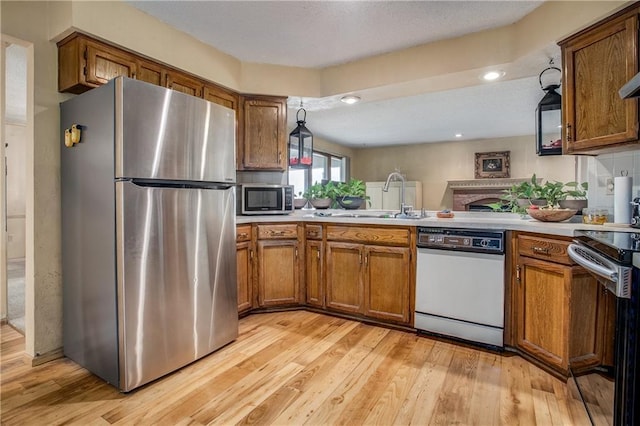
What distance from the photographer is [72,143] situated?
79.9 inches

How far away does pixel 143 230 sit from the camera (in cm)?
180

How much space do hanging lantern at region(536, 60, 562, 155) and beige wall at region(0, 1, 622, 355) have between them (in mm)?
393

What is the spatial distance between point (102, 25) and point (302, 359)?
250cm

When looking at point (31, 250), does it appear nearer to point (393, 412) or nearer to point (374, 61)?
point (393, 412)

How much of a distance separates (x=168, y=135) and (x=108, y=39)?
888mm

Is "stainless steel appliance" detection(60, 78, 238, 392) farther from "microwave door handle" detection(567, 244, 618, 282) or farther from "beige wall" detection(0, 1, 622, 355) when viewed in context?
"microwave door handle" detection(567, 244, 618, 282)

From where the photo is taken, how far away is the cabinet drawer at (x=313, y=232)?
3.03 m

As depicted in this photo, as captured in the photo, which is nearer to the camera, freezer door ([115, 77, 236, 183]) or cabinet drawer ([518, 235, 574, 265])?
freezer door ([115, 77, 236, 183])

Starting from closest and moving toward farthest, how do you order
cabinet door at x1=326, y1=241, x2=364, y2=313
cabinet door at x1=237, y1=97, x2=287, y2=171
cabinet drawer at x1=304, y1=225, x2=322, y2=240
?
cabinet door at x1=326, y1=241, x2=364, y2=313 → cabinet drawer at x1=304, y1=225, x2=322, y2=240 → cabinet door at x1=237, y1=97, x2=287, y2=171

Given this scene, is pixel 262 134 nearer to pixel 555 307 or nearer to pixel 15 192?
pixel 555 307

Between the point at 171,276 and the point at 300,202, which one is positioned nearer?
the point at 171,276

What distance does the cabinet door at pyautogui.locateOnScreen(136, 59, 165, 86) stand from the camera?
7.89 feet

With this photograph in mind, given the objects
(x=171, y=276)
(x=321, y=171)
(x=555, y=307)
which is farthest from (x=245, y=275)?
(x=321, y=171)

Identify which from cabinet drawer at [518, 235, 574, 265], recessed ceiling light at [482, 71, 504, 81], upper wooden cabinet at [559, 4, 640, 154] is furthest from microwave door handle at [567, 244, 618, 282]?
recessed ceiling light at [482, 71, 504, 81]
